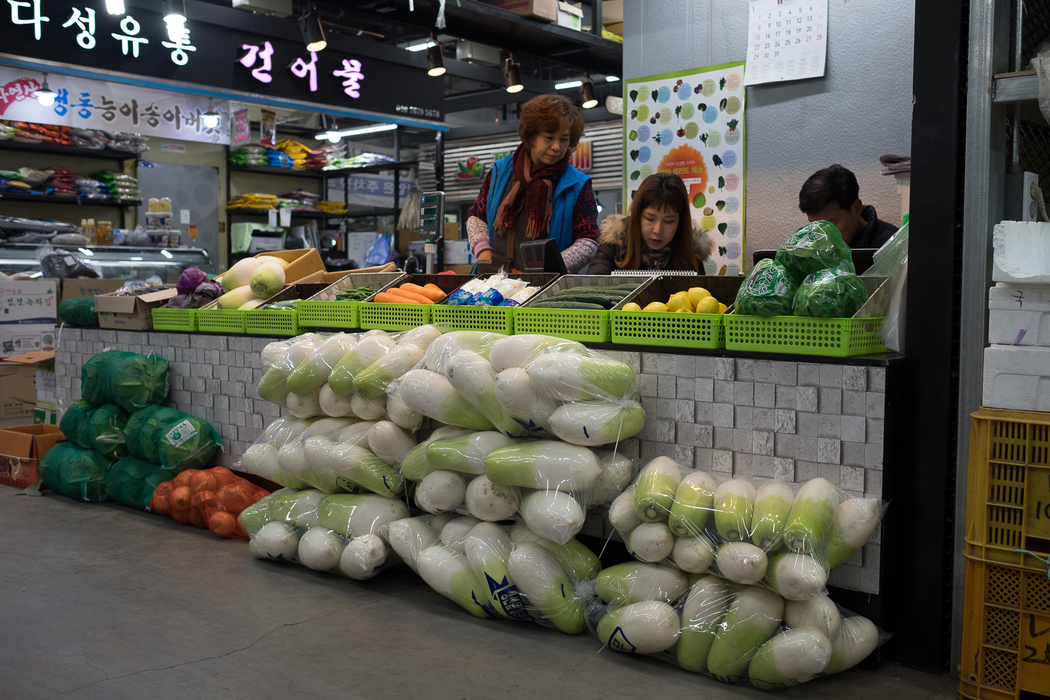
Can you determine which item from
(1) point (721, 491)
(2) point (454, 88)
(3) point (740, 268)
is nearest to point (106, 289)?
(3) point (740, 268)

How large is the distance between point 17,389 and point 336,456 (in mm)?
4842

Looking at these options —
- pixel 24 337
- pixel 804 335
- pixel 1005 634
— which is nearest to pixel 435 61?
pixel 24 337

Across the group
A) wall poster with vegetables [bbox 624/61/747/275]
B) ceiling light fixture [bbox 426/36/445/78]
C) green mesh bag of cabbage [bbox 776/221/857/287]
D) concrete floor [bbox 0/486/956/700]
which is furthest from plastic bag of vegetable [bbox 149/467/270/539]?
ceiling light fixture [bbox 426/36/445/78]

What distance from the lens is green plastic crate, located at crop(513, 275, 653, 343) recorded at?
2959 mm

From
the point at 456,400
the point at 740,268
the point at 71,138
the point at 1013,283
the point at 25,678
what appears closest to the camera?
the point at 1013,283

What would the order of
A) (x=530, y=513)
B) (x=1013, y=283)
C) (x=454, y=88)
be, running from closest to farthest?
(x=1013, y=283) → (x=530, y=513) → (x=454, y=88)

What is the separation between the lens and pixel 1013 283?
Answer: 7.04 ft

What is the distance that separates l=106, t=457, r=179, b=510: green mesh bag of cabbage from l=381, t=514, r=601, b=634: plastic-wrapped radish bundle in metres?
1.82

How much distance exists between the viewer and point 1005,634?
84.6 inches

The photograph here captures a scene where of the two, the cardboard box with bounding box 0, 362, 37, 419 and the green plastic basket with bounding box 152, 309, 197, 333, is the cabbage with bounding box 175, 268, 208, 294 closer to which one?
the green plastic basket with bounding box 152, 309, 197, 333

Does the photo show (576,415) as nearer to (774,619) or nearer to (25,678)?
(774,619)

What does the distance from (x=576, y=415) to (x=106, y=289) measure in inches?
231

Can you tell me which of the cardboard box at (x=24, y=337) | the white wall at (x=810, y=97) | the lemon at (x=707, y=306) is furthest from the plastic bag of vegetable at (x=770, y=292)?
the cardboard box at (x=24, y=337)

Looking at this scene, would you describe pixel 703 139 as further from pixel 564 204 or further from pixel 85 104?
pixel 85 104
